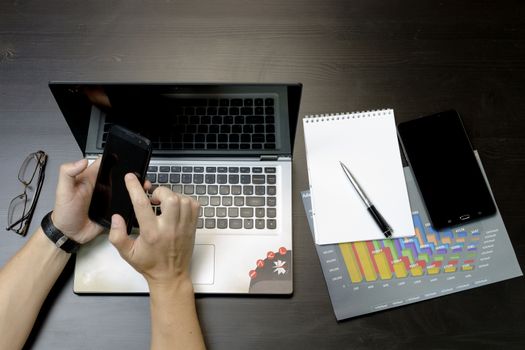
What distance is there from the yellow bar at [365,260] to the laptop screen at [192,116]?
0.72 feet

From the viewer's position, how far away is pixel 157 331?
2.45ft

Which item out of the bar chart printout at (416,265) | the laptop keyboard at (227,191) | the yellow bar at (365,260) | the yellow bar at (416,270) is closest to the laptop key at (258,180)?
the laptop keyboard at (227,191)

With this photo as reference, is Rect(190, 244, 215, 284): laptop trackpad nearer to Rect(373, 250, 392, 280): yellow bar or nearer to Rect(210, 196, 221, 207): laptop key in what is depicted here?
Rect(210, 196, 221, 207): laptop key

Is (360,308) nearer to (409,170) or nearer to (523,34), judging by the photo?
(409,170)

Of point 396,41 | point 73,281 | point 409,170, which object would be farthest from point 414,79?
point 73,281

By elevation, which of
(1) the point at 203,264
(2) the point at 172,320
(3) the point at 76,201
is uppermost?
(3) the point at 76,201

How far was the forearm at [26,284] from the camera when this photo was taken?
30.2 inches

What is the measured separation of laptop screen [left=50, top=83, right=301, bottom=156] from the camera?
76 cm

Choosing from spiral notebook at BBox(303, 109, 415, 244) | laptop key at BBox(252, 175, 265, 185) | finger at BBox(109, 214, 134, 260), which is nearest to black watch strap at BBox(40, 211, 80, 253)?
finger at BBox(109, 214, 134, 260)

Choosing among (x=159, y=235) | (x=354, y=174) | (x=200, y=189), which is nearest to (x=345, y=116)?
(x=354, y=174)

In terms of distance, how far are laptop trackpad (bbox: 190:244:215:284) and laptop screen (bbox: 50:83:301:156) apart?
180 mm

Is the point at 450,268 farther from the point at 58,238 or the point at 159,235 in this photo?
the point at 58,238

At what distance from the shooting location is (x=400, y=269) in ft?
2.73

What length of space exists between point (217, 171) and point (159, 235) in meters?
0.20
